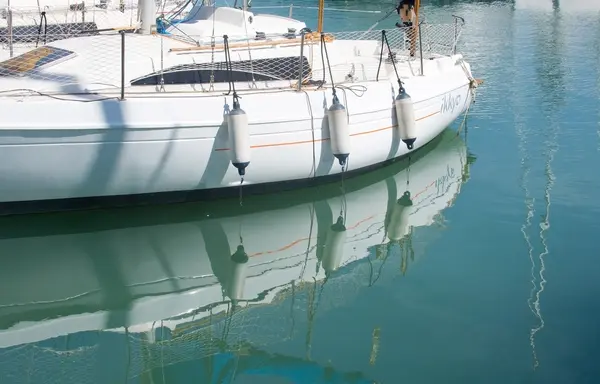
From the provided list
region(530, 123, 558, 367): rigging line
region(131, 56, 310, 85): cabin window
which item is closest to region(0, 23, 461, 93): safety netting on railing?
region(131, 56, 310, 85): cabin window

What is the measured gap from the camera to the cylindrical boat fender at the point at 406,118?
8.70 meters

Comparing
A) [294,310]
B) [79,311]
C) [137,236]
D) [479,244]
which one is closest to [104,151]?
[137,236]

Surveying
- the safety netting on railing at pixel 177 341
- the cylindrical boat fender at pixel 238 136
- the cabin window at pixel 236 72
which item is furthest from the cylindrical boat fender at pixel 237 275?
the cabin window at pixel 236 72

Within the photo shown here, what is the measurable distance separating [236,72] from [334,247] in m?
2.38

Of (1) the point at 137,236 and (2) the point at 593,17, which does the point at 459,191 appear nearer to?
(1) the point at 137,236

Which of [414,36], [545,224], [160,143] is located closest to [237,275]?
[160,143]

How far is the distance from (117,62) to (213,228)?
208cm

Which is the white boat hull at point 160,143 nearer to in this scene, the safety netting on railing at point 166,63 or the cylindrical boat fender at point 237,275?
the safety netting on railing at point 166,63

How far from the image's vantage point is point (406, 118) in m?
8.77

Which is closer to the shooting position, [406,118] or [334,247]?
[334,247]

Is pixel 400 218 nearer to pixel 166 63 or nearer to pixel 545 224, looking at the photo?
pixel 545 224

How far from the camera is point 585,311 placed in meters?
5.96

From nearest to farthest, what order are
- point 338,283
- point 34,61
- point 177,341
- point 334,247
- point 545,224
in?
1. point 177,341
2. point 338,283
3. point 334,247
4. point 545,224
5. point 34,61

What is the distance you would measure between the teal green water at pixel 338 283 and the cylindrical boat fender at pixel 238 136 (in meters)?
0.79
